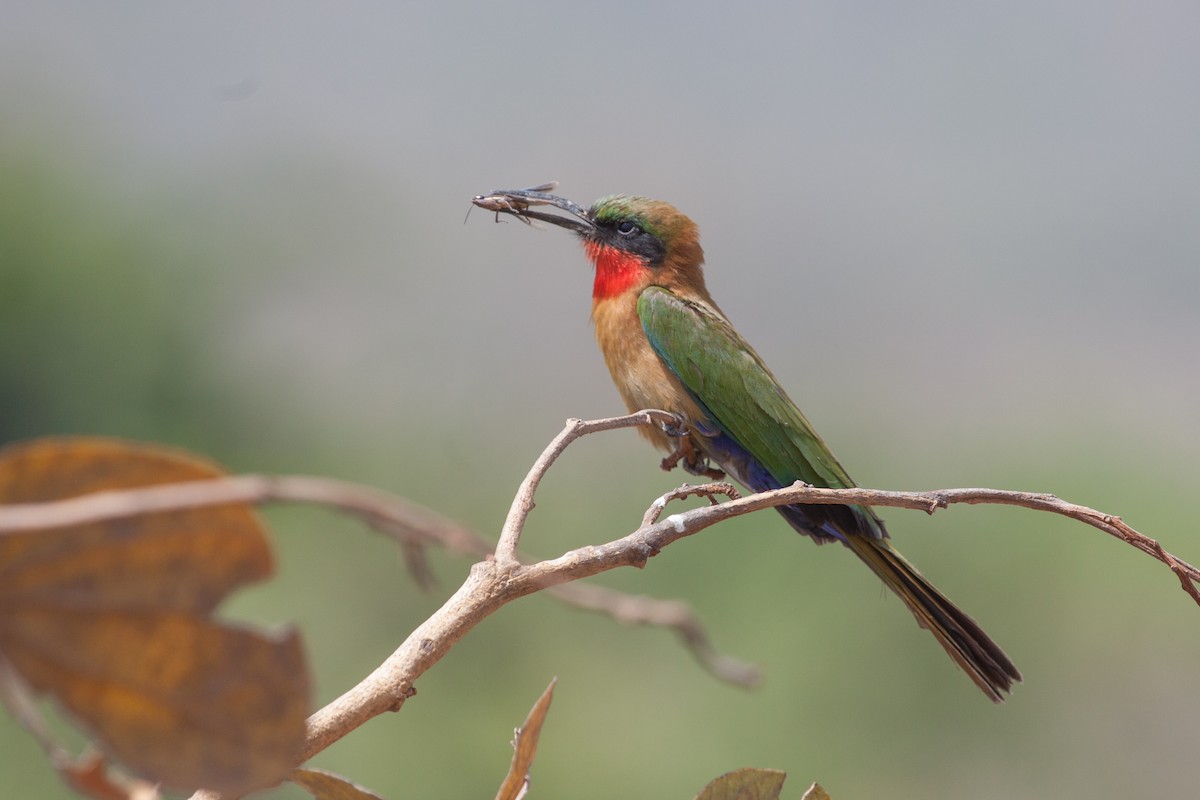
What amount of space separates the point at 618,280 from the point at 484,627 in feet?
7.26

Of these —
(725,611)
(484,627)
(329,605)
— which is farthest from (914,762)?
(329,605)

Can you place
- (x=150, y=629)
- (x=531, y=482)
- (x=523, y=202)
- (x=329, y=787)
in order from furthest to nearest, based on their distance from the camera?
(x=523, y=202), (x=531, y=482), (x=329, y=787), (x=150, y=629)

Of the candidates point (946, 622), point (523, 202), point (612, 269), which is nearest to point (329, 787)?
point (946, 622)

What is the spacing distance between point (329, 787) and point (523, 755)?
61mm

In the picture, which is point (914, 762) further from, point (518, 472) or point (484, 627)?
point (518, 472)

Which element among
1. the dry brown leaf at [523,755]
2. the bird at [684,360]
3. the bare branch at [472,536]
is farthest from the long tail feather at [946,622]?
the dry brown leaf at [523,755]

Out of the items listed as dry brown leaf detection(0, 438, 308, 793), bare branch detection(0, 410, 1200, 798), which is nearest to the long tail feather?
bare branch detection(0, 410, 1200, 798)

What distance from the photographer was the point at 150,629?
7.1 inches

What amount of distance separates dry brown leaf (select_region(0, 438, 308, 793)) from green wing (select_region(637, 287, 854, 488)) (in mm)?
1116

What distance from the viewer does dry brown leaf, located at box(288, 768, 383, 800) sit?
32cm

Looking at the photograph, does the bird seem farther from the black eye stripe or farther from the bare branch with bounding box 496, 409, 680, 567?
the bare branch with bounding box 496, 409, 680, 567

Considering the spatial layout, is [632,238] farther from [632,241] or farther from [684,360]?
[684,360]

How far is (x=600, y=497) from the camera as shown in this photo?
13.3ft

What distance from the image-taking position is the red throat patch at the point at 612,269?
4.86 ft
